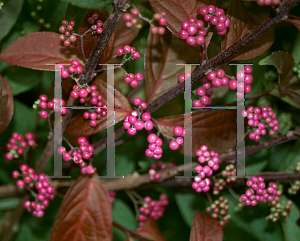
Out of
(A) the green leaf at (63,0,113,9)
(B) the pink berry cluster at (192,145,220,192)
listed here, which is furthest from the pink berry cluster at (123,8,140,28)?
(B) the pink berry cluster at (192,145,220,192)

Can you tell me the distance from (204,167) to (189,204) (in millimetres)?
323

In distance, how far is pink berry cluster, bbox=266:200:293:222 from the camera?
2.57 feet

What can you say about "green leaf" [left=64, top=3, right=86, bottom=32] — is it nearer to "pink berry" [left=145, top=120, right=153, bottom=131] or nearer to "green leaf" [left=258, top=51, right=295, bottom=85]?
"pink berry" [left=145, top=120, right=153, bottom=131]

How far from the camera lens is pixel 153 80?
737 millimetres

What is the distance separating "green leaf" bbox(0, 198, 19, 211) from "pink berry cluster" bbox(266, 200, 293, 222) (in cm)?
80

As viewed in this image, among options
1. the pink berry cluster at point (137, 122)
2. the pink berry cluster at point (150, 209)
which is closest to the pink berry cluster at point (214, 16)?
the pink berry cluster at point (137, 122)

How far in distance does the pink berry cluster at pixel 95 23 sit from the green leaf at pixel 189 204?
0.62 meters

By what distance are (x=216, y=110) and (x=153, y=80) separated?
6.9 inches

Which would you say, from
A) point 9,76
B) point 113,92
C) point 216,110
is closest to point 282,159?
point 216,110

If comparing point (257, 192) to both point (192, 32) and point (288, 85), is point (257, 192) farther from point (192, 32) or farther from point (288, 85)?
point (192, 32)

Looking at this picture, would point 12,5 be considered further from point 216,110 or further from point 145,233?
point 145,233

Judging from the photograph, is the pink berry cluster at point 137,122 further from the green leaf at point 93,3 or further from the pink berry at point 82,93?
the green leaf at point 93,3

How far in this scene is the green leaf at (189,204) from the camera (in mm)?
945

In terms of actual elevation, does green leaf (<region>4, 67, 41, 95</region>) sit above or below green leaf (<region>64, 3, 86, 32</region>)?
below
